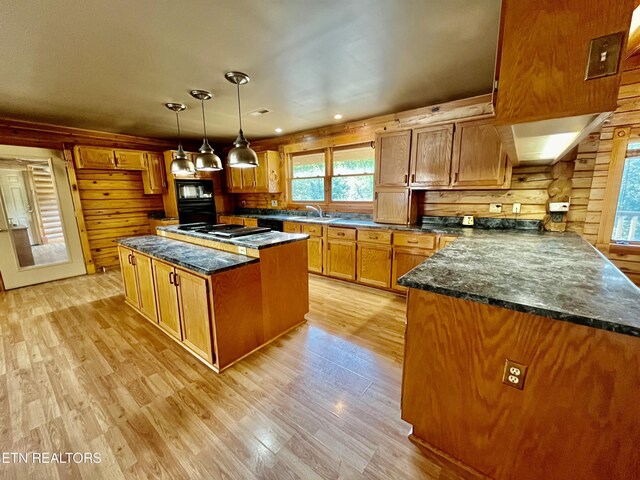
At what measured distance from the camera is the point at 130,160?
14.9 ft

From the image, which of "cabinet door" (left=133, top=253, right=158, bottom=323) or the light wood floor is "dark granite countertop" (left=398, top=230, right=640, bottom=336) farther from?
"cabinet door" (left=133, top=253, right=158, bottom=323)

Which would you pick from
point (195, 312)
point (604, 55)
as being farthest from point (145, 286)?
A: point (604, 55)

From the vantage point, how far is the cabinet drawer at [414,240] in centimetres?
295

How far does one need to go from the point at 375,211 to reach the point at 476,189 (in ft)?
4.02

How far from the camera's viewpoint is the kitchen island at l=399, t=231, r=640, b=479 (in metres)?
0.88

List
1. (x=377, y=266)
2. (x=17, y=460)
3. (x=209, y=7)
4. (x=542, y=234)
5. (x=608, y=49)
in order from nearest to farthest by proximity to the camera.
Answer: (x=608, y=49) < (x=17, y=460) < (x=209, y=7) < (x=542, y=234) < (x=377, y=266)

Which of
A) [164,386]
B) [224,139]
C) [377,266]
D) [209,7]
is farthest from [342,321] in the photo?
[224,139]

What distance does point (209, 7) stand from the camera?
1446 mm

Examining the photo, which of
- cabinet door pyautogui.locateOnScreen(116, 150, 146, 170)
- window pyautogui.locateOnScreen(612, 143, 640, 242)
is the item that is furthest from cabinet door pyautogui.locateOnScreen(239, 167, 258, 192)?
window pyautogui.locateOnScreen(612, 143, 640, 242)

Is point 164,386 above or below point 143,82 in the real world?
below

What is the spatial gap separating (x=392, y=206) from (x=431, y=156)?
757 millimetres

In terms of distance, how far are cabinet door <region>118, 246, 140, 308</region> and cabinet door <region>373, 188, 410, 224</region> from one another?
119 inches

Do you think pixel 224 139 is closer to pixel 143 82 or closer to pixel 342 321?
pixel 143 82

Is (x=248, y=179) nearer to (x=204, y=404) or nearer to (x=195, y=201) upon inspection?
(x=195, y=201)
